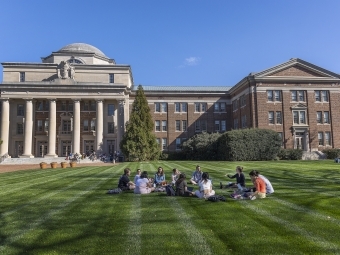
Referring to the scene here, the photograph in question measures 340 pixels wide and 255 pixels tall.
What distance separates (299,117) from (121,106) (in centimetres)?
3042

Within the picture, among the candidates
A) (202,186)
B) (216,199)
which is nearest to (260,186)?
(216,199)

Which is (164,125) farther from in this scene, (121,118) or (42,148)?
(42,148)

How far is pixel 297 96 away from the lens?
50.6 m

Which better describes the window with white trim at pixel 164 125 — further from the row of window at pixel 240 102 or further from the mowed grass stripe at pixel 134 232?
the mowed grass stripe at pixel 134 232

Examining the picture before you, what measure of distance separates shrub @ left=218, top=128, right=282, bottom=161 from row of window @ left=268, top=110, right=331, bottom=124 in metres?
6.84

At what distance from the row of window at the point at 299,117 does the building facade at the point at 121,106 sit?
0.16 meters

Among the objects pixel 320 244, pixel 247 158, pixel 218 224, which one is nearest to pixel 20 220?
pixel 218 224

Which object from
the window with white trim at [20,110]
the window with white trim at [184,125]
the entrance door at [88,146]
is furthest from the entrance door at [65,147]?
the window with white trim at [184,125]

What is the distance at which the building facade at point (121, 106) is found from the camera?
50188 millimetres

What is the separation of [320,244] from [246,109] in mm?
47209

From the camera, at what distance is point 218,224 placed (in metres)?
8.10

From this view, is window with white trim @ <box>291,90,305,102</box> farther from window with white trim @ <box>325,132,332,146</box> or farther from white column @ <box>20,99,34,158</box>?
white column @ <box>20,99,34,158</box>

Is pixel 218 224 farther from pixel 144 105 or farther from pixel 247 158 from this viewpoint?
pixel 144 105

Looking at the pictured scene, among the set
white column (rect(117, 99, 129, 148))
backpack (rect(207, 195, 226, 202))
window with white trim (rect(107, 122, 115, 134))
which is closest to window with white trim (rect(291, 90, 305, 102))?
white column (rect(117, 99, 129, 148))
